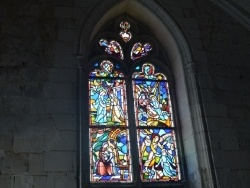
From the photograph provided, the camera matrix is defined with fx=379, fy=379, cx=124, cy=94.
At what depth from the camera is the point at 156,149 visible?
18.3ft

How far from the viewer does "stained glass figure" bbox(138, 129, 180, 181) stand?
541 cm

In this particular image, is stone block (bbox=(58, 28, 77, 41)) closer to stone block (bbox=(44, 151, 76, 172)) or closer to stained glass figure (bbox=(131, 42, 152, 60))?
stained glass figure (bbox=(131, 42, 152, 60))

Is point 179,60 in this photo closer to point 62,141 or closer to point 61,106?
point 61,106

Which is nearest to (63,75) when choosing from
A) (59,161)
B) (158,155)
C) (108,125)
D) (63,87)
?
(63,87)

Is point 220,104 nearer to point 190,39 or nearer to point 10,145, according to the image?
point 190,39

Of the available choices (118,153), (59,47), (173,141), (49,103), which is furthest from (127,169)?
(59,47)

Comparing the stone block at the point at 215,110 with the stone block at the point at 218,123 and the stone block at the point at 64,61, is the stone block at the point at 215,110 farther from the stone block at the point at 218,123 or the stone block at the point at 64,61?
the stone block at the point at 64,61

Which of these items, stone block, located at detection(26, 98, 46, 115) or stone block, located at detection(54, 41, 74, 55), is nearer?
stone block, located at detection(26, 98, 46, 115)

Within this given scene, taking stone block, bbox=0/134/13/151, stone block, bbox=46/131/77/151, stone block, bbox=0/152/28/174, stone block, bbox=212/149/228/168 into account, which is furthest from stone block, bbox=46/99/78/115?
stone block, bbox=212/149/228/168

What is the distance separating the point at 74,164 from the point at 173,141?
1683 mm

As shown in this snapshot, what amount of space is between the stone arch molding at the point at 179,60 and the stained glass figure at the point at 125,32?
18 centimetres

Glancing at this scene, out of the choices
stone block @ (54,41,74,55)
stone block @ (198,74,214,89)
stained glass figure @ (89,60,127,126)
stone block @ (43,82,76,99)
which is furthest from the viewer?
stone block @ (198,74,214,89)

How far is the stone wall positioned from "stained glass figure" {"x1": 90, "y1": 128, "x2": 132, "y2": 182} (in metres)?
0.52

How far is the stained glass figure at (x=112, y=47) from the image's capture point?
6.26m
